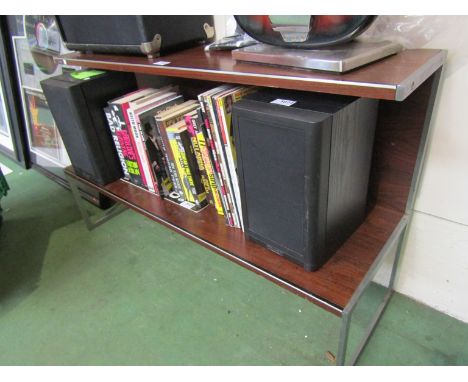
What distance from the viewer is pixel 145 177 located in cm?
117

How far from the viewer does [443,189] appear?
0.90 m

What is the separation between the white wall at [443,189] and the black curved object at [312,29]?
0.20 meters

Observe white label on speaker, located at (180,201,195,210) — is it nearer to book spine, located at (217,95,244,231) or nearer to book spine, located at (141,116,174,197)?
book spine, located at (141,116,174,197)

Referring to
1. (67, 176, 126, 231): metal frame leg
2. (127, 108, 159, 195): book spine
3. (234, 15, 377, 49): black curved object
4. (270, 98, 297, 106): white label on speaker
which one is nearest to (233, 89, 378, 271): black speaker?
(270, 98, 297, 106): white label on speaker

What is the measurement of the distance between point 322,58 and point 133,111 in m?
0.62

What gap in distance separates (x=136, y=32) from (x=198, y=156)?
383 millimetres

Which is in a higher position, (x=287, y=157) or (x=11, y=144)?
(x=287, y=157)

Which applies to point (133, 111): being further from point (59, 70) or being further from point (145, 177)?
point (59, 70)

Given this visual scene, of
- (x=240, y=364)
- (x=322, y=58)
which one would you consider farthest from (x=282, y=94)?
(x=240, y=364)

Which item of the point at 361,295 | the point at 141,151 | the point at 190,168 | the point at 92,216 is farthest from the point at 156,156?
the point at 92,216

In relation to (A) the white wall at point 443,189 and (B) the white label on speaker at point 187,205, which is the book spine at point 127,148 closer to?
(B) the white label on speaker at point 187,205

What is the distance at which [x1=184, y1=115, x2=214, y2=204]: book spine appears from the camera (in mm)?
904

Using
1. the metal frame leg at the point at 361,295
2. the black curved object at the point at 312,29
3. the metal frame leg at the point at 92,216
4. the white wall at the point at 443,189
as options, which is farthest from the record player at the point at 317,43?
the metal frame leg at the point at 92,216

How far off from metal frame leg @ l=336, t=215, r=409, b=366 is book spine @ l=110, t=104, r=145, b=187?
799 millimetres
